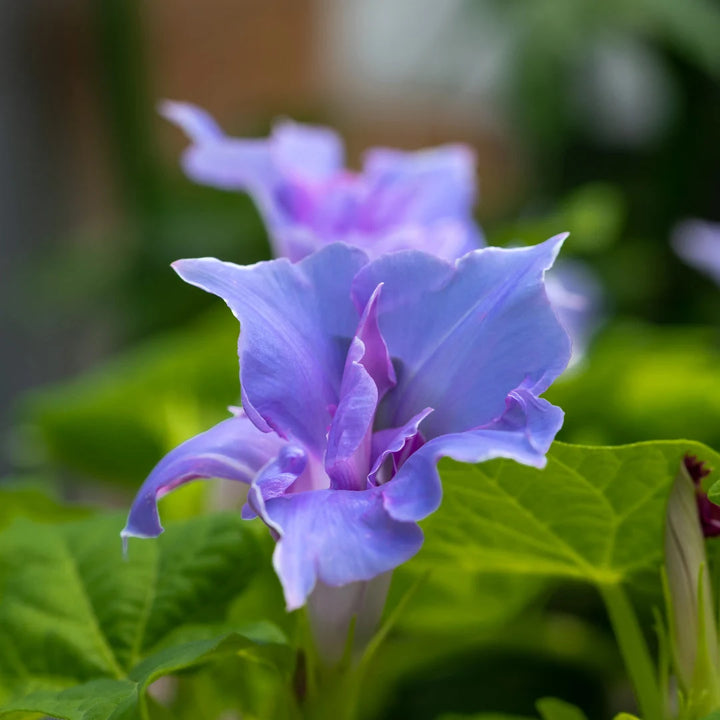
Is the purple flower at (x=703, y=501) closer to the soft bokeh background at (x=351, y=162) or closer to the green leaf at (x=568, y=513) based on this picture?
the green leaf at (x=568, y=513)

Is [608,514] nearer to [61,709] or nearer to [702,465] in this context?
[702,465]

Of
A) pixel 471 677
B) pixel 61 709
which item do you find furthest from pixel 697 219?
pixel 61 709

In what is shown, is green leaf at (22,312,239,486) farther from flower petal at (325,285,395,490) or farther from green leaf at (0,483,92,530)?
flower petal at (325,285,395,490)

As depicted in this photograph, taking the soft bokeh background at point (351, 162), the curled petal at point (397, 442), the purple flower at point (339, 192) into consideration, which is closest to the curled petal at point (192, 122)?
the purple flower at point (339, 192)

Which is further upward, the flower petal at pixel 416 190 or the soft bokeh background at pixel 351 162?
the flower petal at pixel 416 190

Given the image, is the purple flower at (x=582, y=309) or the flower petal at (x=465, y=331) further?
the purple flower at (x=582, y=309)

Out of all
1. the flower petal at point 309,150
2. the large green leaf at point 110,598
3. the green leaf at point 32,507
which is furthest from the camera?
the flower petal at point 309,150

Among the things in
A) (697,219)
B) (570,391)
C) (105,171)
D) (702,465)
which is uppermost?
(702,465)

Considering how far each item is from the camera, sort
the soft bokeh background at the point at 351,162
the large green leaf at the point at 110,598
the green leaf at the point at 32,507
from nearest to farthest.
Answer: the large green leaf at the point at 110,598 → the green leaf at the point at 32,507 → the soft bokeh background at the point at 351,162
